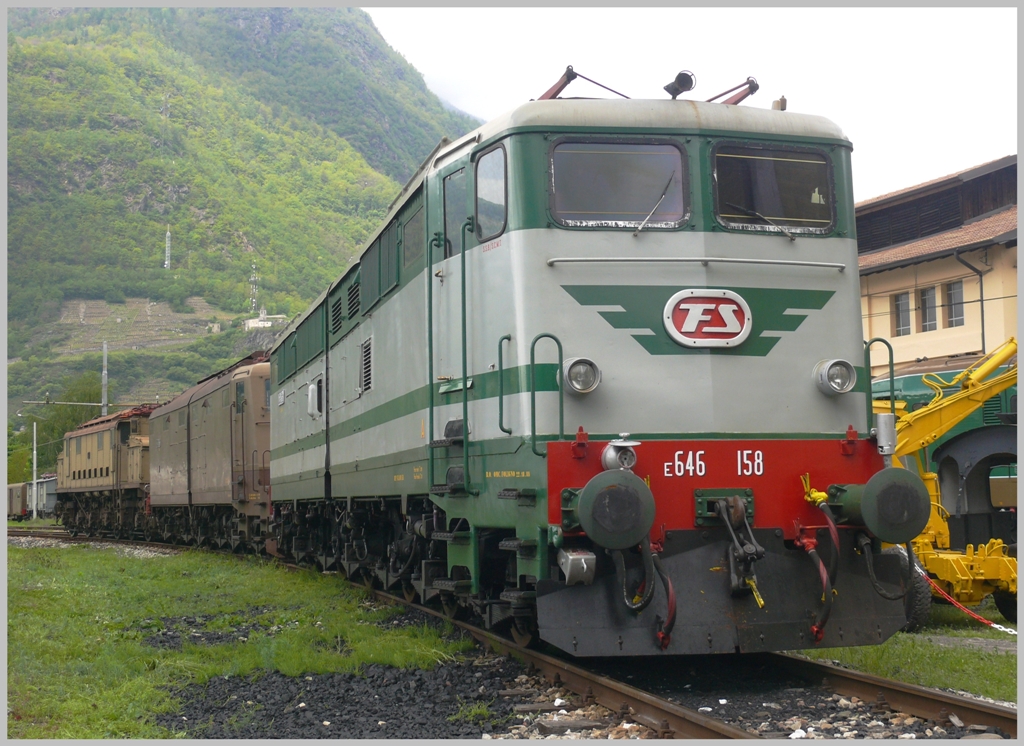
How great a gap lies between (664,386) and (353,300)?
5.87m

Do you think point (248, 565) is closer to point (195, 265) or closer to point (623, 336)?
point (623, 336)

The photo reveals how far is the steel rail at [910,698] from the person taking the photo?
579cm

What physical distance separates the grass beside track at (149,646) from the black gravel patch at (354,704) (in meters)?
0.22

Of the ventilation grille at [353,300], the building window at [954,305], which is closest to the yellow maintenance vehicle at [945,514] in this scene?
the ventilation grille at [353,300]

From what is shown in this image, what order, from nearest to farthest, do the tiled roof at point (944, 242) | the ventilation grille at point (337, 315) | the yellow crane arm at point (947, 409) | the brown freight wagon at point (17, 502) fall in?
the yellow crane arm at point (947, 409) → the ventilation grille at point (337, 315) → the tiled roof at point (944, 242) → the brown freight wagon at point (17, 502)

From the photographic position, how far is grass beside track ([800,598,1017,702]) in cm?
716

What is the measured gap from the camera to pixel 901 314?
24.9 metres

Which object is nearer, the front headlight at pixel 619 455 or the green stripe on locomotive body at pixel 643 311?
the front headlight at pixel 619 455

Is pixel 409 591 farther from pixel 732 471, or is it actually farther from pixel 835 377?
pixel 835 377

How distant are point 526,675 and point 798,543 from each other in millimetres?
2231

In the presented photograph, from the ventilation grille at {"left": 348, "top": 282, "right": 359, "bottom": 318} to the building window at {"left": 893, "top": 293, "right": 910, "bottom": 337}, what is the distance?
1664cm

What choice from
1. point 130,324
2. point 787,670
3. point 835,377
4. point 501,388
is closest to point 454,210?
point 501,388

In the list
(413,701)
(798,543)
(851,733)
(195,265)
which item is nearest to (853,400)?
(798,543)

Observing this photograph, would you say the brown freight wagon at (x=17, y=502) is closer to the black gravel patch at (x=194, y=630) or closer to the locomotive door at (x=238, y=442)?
the locomotive door at (x=238, y=442)
